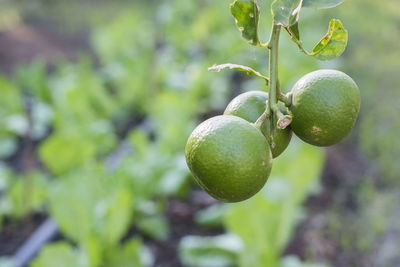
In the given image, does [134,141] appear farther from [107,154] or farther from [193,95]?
[193,95]

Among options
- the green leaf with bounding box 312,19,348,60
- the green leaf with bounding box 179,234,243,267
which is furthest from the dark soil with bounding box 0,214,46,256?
the green leaf with bounding box 312,19,348,60

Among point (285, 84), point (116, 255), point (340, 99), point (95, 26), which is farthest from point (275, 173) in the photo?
point (95, 26)

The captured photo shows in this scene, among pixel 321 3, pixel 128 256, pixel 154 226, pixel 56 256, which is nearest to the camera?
pixel 321 3

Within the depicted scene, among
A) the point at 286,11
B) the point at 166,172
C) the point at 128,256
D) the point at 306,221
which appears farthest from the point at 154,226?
the point at 286,11

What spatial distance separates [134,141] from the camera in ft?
8.12

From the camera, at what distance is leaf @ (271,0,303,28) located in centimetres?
49

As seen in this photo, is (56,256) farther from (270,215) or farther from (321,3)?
(321,3)

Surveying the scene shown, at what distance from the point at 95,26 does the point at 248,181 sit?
6823mm

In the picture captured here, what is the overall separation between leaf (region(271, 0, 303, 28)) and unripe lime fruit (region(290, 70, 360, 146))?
10 cm

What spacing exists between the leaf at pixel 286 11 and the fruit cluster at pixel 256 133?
0.34 feet

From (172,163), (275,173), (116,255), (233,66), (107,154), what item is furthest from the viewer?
(107,154)

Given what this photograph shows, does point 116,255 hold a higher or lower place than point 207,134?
lower

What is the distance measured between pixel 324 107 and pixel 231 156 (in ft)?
0.44

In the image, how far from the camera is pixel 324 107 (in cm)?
56
